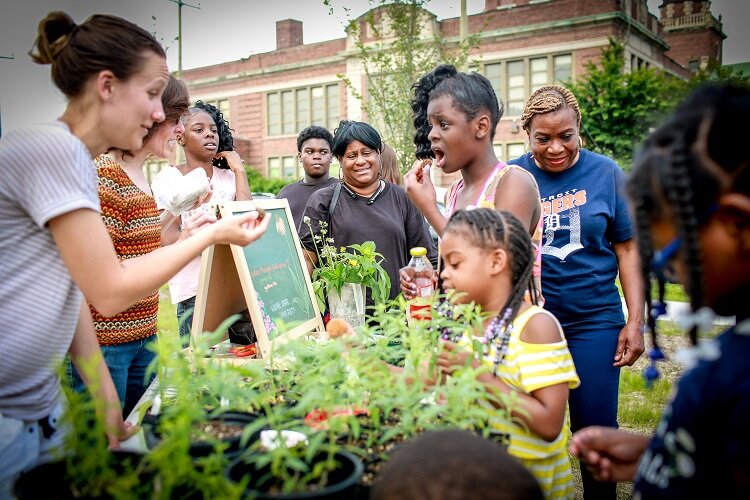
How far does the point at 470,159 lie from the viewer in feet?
8.50

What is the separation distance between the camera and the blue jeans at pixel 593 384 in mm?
2889

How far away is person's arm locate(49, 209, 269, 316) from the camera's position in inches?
59.4

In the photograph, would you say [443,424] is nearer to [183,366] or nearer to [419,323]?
[419,323]

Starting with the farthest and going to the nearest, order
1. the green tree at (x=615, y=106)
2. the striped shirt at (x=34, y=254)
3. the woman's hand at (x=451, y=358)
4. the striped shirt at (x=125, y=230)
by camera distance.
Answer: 1. the green tree at (x=615, y=106)
2. the striped shirt at (x=125, y=230)
3. the woman's hand at (x=451, y=358)
4. the striped shirt at (x=34, y=254)

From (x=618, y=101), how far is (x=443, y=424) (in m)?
17.8

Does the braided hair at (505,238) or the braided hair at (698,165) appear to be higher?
the braided hair at (698,165)

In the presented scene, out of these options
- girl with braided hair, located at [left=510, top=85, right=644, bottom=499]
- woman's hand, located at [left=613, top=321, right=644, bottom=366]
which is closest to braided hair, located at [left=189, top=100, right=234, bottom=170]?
girl with braided hair, located at [left=510, top=85, right=644, bottom=499]

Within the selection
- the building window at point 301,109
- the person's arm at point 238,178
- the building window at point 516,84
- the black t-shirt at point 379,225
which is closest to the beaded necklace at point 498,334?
the black t-shirt at point 379,225

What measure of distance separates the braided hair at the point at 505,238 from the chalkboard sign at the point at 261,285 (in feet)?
Answer: 2.90

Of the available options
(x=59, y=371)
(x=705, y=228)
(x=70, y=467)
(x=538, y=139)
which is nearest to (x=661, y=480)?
(x=705, y=228)

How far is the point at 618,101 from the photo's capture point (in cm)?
1734

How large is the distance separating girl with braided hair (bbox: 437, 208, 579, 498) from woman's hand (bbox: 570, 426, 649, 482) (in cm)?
26

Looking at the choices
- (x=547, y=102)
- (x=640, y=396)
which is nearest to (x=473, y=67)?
(x=640, y=396)

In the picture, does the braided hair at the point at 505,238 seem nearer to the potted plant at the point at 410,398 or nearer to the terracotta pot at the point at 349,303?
the potted plant at the point at 410,398
